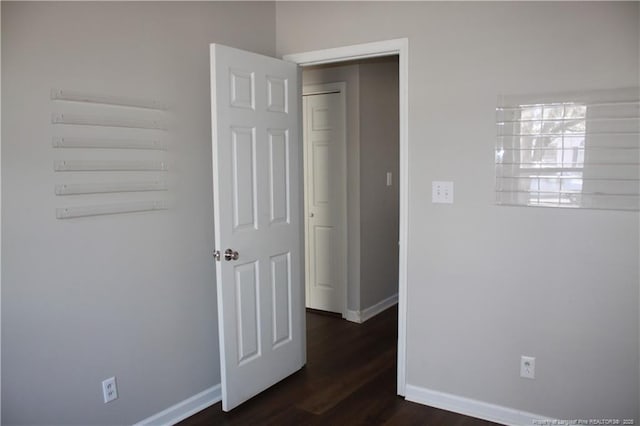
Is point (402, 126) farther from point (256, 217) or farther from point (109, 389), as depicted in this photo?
point (109, 389)

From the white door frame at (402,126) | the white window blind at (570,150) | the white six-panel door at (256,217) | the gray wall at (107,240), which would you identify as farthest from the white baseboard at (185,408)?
the white window blind at (570,150)

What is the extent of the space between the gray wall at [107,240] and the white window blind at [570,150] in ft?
5.23

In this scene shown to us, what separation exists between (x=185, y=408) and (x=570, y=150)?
A: 7.81 ft

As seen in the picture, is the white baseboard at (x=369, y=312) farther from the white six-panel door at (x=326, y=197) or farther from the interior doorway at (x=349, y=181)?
the white six-panel door at (x=326, y=197)

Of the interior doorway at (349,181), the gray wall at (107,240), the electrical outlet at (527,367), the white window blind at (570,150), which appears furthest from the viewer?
the interior doorway at (349,181)

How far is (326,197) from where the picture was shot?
4.38 m

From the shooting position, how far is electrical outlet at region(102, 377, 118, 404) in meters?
2.31

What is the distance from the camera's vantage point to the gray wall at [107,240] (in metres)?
1.97

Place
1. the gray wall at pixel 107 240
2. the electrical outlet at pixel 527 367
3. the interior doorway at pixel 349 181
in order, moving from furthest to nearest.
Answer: the interior doorway at pixel 349 181 < the electrical outlet at pixel 527 367 < the gray wall at pixel 107 240

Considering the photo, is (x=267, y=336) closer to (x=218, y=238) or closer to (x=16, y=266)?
(x=218, y=238)

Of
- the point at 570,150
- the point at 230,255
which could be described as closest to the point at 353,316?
the point at 230,255

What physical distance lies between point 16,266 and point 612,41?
271 centimetres

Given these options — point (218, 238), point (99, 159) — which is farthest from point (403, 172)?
point (99, 159)

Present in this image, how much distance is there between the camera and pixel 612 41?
7.27ft
